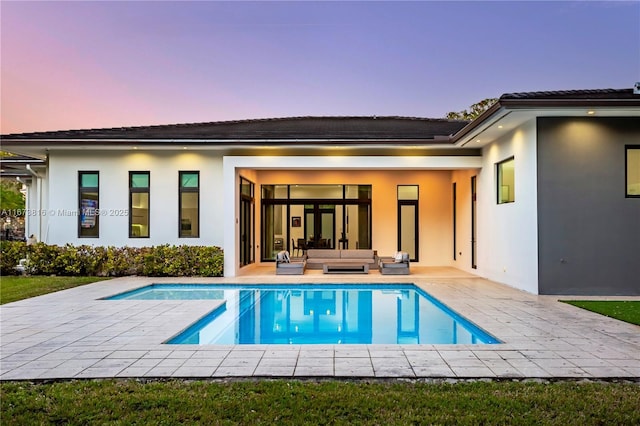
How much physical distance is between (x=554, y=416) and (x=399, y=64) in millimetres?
18031

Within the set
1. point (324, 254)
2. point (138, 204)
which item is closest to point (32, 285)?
point (138, 204)

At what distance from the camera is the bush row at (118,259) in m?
11.8

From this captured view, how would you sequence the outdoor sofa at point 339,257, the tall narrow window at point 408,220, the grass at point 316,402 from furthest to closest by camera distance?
the tall narrow window at point 408,220 → the outdoor sofa at point 339,257 → the grass at point 316,402

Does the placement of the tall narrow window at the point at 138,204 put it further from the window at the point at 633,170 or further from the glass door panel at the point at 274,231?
the window at the point at 633,170

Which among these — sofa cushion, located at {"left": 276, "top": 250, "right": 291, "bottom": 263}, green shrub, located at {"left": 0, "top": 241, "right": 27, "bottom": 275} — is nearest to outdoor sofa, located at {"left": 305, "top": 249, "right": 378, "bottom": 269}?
sofa cushion, located at {"left": 276, "top": 250, "right": 291, "bottom": 263}

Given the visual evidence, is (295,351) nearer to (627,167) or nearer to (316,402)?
(316,402)

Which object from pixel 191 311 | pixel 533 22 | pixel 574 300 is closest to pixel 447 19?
pixel 533 22

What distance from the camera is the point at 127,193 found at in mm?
12578

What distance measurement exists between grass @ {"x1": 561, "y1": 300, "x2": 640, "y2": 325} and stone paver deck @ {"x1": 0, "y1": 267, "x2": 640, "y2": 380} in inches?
11.3

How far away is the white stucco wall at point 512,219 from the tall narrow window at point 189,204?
8.23 m

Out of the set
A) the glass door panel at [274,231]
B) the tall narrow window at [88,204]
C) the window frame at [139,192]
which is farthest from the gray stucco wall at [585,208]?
the tall narrow window at [88,204]

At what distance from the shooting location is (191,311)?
7.47m

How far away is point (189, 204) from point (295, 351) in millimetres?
8622

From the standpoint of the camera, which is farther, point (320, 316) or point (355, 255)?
point (355, 255)
